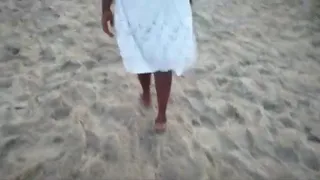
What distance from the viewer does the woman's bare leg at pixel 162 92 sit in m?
1.66

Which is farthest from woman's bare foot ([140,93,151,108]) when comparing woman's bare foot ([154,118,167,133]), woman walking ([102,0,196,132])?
woman walking ([102,0,196,132])

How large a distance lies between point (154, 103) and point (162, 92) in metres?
0.31

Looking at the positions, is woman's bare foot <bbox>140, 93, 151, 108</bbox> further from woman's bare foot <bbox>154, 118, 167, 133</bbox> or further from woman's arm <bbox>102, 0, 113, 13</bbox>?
woman's arm <bbox>102, 0, 113, 13</bbox>

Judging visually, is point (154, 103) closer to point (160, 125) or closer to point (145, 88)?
point (145, 88)

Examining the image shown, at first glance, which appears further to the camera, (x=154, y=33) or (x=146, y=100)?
(x=146, y=100)

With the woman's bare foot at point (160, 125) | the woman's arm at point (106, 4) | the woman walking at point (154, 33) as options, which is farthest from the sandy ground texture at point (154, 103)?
the woman's arm at point (106, 4)

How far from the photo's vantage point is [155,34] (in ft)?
5.01

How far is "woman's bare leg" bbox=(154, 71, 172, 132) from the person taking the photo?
1661mm

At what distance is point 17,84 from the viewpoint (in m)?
2.10

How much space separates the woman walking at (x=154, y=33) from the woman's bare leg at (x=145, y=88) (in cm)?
23

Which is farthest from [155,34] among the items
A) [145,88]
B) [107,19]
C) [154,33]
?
[145,88]

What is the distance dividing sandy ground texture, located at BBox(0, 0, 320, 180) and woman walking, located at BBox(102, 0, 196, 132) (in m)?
0.37

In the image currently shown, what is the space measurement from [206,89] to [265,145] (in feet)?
1.58

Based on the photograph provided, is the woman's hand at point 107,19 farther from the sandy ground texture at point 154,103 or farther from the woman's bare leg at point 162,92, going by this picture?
the sandy ground texture at point 154,103
